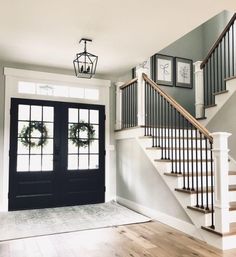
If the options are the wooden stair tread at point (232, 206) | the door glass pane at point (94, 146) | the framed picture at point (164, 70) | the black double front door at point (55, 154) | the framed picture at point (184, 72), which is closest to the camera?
the wooden stair tread at point (232, 206)

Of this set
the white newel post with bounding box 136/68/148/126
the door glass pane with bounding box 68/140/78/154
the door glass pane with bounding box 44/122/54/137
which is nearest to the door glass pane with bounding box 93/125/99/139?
the door glass pane with bounding box 68/140/78/154

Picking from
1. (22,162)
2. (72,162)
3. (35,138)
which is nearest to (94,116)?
(72,162)

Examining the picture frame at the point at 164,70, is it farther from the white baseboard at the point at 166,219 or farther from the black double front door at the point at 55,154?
the white baseboard at the point at 166,219

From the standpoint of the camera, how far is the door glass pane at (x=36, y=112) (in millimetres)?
5012

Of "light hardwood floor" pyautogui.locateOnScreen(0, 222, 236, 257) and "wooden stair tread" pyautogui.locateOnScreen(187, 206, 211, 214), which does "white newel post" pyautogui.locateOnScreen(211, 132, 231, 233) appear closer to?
"wooden stair tread" pyautogui.locateOnScreen(187, 206, 211, 214)

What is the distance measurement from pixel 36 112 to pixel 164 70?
329 centimetres

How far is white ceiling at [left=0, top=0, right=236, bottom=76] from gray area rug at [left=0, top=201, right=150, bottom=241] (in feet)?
8.68

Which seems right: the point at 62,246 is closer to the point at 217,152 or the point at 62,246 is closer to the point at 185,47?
the point at 217,152

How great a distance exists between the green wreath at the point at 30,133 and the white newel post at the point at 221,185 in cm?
318

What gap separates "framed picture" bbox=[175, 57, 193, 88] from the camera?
675 centimetres

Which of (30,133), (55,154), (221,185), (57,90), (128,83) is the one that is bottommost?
(221,185)

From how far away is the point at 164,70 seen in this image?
658 centimetres

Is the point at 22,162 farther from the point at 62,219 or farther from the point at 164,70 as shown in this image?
the point at 164,70

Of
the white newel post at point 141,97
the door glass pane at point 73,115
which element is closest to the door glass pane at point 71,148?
the door glass pane at point 73,115
